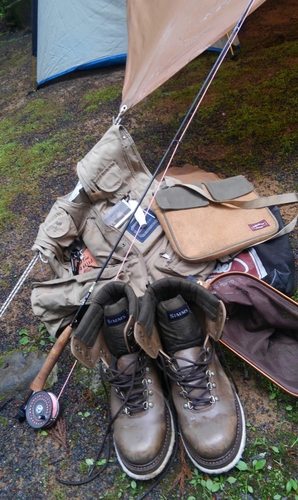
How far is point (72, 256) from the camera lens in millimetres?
2299

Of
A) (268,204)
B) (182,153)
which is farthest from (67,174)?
(268,204)

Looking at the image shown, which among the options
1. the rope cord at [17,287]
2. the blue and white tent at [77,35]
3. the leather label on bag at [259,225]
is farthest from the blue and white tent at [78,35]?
the rope cord at [17,287]

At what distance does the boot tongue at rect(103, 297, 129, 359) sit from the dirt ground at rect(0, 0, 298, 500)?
0.39 metres

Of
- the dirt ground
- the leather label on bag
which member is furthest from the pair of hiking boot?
the leather label on bag

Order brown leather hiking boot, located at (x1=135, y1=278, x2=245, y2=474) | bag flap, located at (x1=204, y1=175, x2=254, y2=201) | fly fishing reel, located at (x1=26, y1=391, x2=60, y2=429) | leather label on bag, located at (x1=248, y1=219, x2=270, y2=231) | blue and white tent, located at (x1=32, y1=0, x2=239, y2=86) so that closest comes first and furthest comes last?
brown leather hiking boot, located at (x1=135, y1=278, x2=245, y2=474)
fly fishing reel, located at (x1=26, y1=391, x2=60, y2=429)
leather label on bag, located at (x1=248, y1=219, x2=270, y2=231)
bag flap, located at (x1=204, y1=175, x2=254, y2=201)
blue and white tent, located at (x1=32, y1=0, x2=239, y2=86)

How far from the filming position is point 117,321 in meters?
1.68

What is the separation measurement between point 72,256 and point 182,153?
1337mm

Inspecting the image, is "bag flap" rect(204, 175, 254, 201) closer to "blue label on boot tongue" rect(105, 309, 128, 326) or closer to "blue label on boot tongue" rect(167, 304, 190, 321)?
"blue label on boot tongue" rect(167, 304, 190, 321)

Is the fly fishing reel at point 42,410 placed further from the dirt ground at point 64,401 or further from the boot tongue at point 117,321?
the boot tongue at point 117,321

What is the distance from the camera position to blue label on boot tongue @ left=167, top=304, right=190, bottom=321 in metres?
1.68

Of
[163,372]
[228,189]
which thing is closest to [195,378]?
[163,372]

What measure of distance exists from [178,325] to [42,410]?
72cm

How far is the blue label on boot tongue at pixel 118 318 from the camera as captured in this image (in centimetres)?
168

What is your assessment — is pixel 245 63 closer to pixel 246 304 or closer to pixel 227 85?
pixel 227 85
